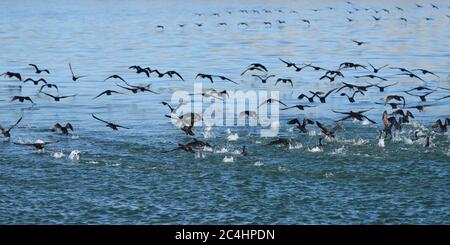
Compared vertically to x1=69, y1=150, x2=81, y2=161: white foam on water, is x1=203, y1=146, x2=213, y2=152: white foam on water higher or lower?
higher

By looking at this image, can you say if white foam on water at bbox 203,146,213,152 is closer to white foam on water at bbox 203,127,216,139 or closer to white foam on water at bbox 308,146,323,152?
white foam on water at bbox 203,127,216,139

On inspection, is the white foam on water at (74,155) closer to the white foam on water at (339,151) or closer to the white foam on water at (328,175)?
the white foam on water at (328,175)

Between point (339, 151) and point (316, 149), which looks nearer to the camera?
point (339, 151)

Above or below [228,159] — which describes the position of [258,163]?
below

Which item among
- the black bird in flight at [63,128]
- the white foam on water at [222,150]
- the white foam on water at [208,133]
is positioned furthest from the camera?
the black bird in flight at [63,128]

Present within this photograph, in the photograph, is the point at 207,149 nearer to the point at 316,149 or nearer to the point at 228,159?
the point at 228,159

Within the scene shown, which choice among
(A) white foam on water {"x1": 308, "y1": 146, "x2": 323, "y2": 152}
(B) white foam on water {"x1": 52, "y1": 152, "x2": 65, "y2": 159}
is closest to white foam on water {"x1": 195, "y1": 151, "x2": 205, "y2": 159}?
(A) white foam on water {"x1": 308, "y1": 146, "x2": 323, "y2": 152}

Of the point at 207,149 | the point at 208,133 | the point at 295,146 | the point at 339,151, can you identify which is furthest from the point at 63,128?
the point at 339,151

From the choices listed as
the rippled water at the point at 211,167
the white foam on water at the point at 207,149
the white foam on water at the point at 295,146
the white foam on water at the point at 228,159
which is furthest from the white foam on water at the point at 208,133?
the white foam on water at the point at 228,159

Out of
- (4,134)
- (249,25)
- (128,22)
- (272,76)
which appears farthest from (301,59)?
(128,22)

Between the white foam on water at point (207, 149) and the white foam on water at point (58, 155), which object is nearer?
the white foam on water at point (58, 155)

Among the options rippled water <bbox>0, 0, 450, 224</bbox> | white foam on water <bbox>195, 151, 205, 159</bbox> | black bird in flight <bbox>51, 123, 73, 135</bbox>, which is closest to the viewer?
rippled water <bbox>0, 0, 450, 224</bbox>

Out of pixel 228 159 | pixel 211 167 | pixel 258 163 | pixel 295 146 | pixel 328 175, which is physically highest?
pixel 295 146
